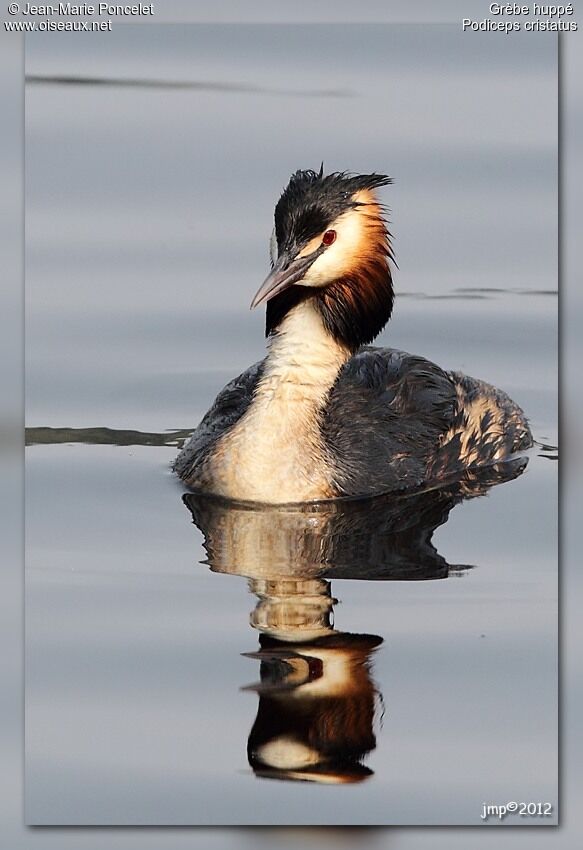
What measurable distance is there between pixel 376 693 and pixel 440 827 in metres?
0.65

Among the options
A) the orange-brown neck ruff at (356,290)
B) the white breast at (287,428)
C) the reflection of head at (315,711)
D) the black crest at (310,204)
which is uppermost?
the black crest at (310,204)

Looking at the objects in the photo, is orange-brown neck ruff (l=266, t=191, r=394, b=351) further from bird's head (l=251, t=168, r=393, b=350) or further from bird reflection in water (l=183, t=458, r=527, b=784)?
bird reflection in water (l=183, t=458, r=527, b=784)

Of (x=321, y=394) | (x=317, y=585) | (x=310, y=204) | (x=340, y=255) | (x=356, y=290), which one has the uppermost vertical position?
(x=310, y=204)

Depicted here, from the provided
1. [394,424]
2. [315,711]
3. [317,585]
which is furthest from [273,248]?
[315,711]

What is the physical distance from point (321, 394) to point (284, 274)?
74 centimetres

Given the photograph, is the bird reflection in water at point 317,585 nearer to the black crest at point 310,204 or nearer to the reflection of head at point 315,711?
the reflection of head at point 315,711

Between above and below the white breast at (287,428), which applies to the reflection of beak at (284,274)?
above

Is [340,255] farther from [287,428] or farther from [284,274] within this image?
[287,428]

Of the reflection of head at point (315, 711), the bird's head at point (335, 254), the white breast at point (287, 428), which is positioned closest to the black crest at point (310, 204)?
the bird's head at point (335, 254)

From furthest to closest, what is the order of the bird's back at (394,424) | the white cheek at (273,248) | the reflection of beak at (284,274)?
1. the bird's back at (394,424)
2. the white cheek at (273,248)
3. the reflection of beak at (284,274)

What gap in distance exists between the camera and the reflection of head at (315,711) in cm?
736

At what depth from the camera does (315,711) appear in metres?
7.60

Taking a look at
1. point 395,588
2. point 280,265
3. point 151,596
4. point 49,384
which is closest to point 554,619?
point 395,588

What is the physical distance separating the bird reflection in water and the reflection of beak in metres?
1.01
